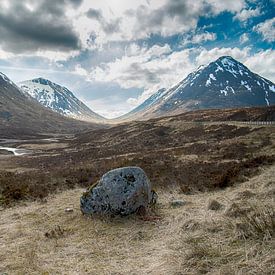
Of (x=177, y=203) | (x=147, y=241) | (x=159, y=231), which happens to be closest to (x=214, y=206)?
(x=177, y=203)

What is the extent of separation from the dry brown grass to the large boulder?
0.42m

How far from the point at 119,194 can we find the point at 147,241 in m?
2.81

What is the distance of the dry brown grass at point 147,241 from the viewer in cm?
684

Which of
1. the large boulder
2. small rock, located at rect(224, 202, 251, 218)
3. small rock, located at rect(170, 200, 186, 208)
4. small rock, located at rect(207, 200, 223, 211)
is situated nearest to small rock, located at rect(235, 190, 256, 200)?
small rock, located at rect(207, 200, 223, 211)

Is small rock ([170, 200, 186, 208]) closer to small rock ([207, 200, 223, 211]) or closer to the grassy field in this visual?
the grassy field

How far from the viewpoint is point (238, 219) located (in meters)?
9.53

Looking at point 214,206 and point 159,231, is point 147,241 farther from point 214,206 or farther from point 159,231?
point 214,206

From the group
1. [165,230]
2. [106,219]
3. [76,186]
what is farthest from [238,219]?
[76,186]

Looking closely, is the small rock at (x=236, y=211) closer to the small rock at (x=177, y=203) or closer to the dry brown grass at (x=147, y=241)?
the dry brown grass at (x=147, y=241)

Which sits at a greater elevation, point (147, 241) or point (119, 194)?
point (119, 194)

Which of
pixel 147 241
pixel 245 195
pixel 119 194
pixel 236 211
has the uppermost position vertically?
pixel 119 194

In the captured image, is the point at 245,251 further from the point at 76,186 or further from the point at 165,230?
the point at 76,186

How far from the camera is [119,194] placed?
11570 mm

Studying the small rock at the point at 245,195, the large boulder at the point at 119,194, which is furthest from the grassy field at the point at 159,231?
the large boulder at the point at 119,194
